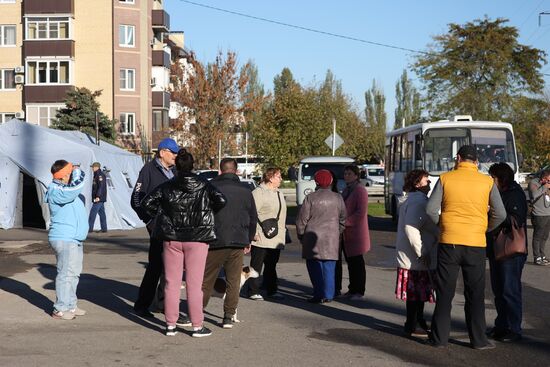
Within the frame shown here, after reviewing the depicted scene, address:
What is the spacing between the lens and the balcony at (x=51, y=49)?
190 ft

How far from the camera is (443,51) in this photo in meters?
52.5

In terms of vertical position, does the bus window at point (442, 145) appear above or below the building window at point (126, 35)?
below

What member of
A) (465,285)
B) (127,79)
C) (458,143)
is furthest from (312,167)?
(127,79)

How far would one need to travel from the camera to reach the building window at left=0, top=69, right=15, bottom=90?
193 ft

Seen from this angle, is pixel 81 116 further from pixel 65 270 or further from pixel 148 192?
pixel 65 270

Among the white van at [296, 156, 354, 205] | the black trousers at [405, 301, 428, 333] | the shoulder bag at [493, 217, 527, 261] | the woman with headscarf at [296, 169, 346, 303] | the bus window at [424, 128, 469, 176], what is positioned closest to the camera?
the shoulder bag at [493, 217, 527, 261]

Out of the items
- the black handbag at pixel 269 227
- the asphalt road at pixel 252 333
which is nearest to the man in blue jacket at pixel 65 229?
the asphalt road at pixel 252 333

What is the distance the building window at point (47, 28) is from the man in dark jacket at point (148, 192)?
1962 inches

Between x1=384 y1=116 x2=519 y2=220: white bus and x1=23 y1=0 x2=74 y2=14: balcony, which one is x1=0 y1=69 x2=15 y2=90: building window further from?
x1=384 y1=116 x2=519 y2=220: white bus

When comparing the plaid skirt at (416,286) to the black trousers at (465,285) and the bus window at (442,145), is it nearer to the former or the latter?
the black trousers at (465,285)

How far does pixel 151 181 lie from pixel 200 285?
1.79 m

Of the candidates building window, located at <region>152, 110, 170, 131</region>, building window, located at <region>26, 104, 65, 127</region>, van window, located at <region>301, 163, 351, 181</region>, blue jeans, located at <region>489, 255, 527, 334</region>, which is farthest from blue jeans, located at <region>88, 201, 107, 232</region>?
building window, located at <region>152, 110, 170, 131</region>

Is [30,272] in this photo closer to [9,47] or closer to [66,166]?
[66,166]

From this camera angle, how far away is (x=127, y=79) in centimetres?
6034
